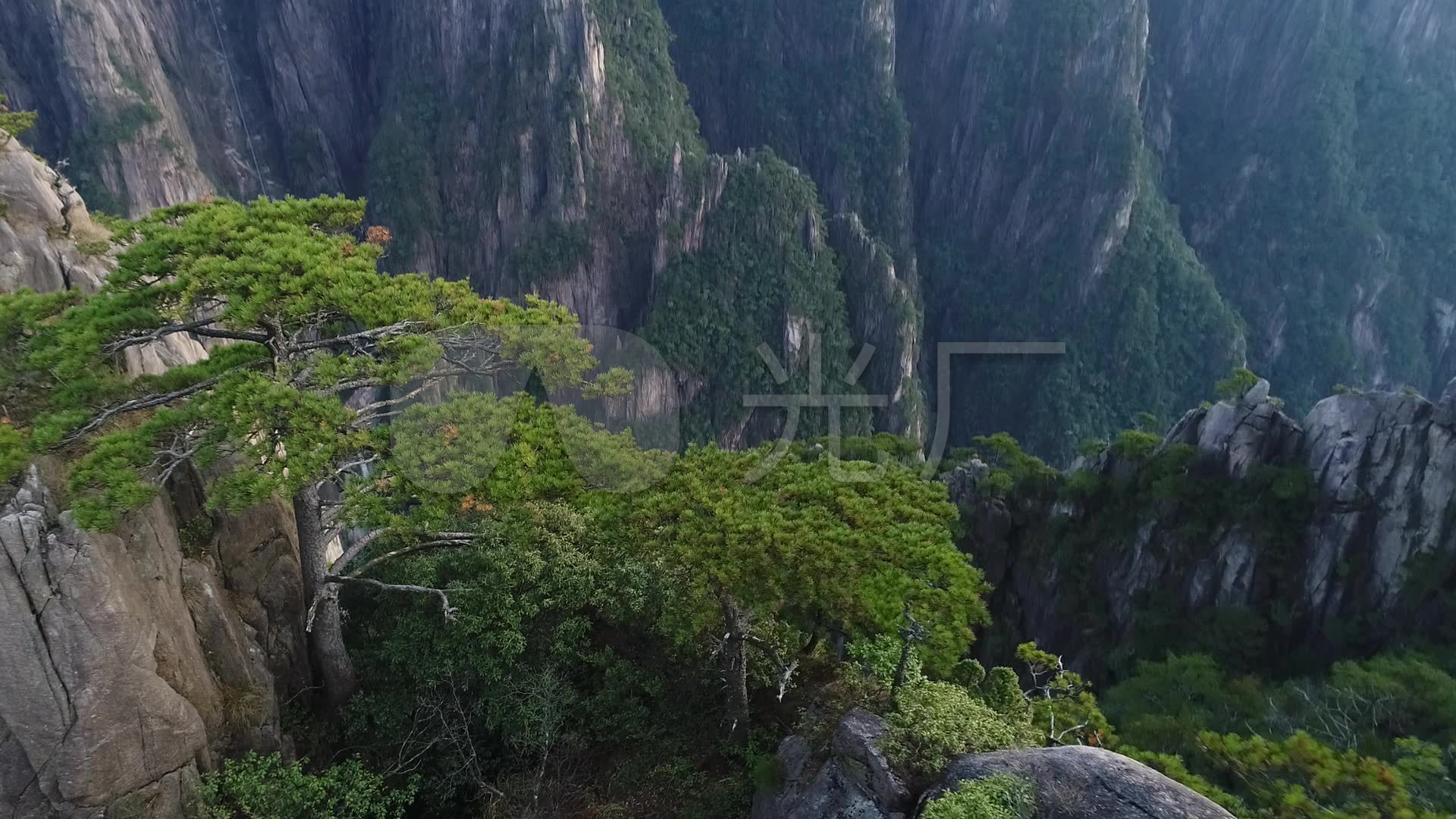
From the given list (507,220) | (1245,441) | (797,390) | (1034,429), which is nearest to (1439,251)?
(1034,429)

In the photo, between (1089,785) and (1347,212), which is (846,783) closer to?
(1089,785)

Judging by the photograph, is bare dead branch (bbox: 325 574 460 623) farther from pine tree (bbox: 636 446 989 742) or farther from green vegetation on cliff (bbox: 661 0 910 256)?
green vegetation on cliff (bbox: 661 0 910 256)

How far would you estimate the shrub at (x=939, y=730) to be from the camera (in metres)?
5.64

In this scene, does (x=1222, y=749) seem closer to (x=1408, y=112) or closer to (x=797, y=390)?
(x=797, y=390)

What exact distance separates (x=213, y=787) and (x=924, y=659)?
6.30 m

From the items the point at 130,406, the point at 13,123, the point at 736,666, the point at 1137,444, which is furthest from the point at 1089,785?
the point at 1137,444

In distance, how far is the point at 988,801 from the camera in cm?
479

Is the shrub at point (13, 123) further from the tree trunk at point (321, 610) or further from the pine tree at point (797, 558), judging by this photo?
the pine tree at point (797, 558)

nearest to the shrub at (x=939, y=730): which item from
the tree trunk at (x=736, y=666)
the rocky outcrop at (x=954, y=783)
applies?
the rocky outcrop at (x=954, y=783)

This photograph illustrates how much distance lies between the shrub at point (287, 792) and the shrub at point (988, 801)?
4654mm

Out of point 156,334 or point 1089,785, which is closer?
point 1089,785

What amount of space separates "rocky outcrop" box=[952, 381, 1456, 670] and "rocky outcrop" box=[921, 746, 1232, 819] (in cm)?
1189

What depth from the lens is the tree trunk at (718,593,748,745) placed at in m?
6.98

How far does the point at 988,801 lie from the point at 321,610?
20.7ft
